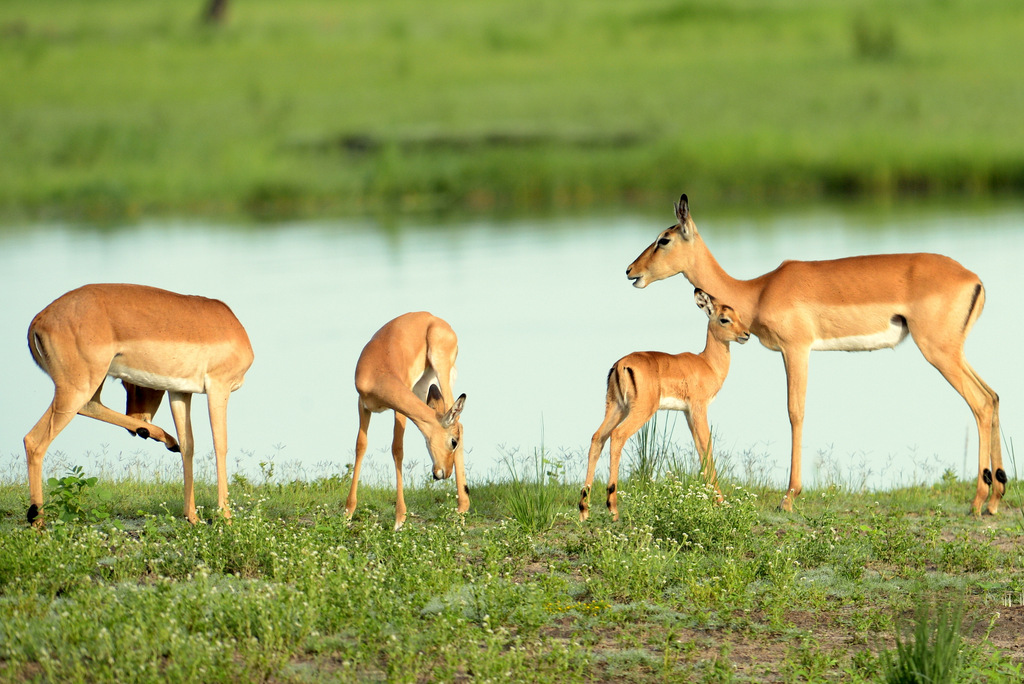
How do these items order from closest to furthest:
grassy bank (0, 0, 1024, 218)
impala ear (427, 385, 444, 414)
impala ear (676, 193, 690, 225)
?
impala ear (427, 385, 444, 414)
impala ear (676, 193, 690, 225)
grassy bank (0, 0, 1024, 218)

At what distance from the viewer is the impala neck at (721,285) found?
10.0m

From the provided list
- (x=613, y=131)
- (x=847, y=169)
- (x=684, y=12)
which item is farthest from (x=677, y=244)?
(x=684, y=12)

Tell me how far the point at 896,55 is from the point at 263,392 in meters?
37.4

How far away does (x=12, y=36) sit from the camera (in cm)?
5806

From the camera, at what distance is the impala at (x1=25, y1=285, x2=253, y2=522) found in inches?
332

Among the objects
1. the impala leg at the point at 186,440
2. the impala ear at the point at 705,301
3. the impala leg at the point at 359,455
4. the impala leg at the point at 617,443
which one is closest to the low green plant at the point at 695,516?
the impala leg at the point at 617,443

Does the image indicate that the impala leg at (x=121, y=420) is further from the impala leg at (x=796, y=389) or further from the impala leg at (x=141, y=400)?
the impala leg at (x=796, y=389)

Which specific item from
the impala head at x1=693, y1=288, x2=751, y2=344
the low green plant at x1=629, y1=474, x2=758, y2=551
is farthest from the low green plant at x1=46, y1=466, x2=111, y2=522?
the impala head at x1=693, y1=288, x2=751, y2=344

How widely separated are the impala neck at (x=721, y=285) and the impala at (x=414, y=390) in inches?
74.5

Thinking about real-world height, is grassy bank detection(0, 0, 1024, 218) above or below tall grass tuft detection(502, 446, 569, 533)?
above

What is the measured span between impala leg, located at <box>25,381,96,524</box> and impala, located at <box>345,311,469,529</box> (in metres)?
1.67

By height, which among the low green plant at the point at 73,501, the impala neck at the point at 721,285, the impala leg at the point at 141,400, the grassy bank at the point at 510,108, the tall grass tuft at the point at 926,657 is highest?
the grassy bank at the point at 510,108

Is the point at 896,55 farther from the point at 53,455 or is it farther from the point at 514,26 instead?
the point at 53,455

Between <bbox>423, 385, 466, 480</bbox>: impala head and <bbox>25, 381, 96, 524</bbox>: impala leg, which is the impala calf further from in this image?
<bbox>25, 381, 96, 524</bbox>: impala leg
